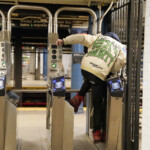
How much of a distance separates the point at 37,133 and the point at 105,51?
1886mm

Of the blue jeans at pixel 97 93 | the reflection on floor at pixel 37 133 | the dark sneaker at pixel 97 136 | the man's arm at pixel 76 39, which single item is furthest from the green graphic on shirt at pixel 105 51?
the reflection on floor at pixel 37 133

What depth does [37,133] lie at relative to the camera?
4.36 m

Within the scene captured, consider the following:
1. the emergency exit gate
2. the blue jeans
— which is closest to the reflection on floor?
the blue jeans

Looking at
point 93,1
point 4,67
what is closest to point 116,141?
point 4,67

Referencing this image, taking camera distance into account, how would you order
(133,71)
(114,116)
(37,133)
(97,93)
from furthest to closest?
(37,133) < (97,93) < (133,71) < (114,116)

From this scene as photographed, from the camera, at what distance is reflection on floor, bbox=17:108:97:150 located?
148 inches

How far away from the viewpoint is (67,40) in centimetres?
343

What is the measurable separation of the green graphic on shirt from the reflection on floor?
1.31 meters

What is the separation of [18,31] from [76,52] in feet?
8.95

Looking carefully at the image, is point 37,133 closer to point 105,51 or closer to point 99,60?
point 99,60

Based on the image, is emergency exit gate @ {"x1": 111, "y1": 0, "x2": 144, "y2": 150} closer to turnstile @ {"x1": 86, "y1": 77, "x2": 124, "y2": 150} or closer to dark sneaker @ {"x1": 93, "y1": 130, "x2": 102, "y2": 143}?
turnstile @ {"x1": 86, "y1": 77, "x2": 124, "y2": 150}

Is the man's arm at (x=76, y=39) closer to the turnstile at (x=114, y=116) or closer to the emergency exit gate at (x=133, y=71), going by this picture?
the emergency exit gate at (x=133, y=71)

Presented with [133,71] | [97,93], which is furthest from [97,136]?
[133,71]

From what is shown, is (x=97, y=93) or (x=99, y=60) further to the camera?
(x=97, y=93)
